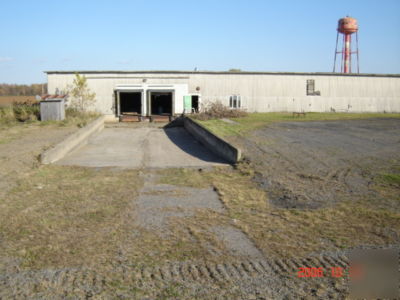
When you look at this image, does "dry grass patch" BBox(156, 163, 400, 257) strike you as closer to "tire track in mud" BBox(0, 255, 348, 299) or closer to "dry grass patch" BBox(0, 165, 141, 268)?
"tire track in mud" BBox(0, 255, 348, 299)

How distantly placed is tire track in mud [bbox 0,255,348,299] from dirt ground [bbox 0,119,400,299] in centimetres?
1

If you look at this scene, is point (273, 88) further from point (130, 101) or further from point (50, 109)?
point (50, 109)

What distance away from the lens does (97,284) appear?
4324 millimetres

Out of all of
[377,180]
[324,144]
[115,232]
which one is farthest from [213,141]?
[115,232]

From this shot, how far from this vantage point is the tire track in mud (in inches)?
167

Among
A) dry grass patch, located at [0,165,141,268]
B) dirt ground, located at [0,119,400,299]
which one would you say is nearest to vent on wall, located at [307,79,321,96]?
dirt ground, located at [0,119,400,299]

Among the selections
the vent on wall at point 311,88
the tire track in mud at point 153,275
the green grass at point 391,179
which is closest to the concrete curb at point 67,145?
the tire track in mud at point 153,275

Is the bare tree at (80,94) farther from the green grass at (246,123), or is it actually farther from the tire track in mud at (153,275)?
the tire track in mud at (153,275)

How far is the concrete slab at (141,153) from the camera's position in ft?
40.9

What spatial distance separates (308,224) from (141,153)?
9547 mm

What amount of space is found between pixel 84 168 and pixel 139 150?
4.48 m

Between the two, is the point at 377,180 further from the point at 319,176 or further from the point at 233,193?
the point at 233,193

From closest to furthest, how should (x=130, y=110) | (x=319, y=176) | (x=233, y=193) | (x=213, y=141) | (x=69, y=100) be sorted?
(x=233, y=193) < (x=319, y=176) < (x=213, y=141) < (x=69, y=100) < (x=130, y=110)

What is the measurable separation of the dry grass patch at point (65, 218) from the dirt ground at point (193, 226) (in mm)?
23
